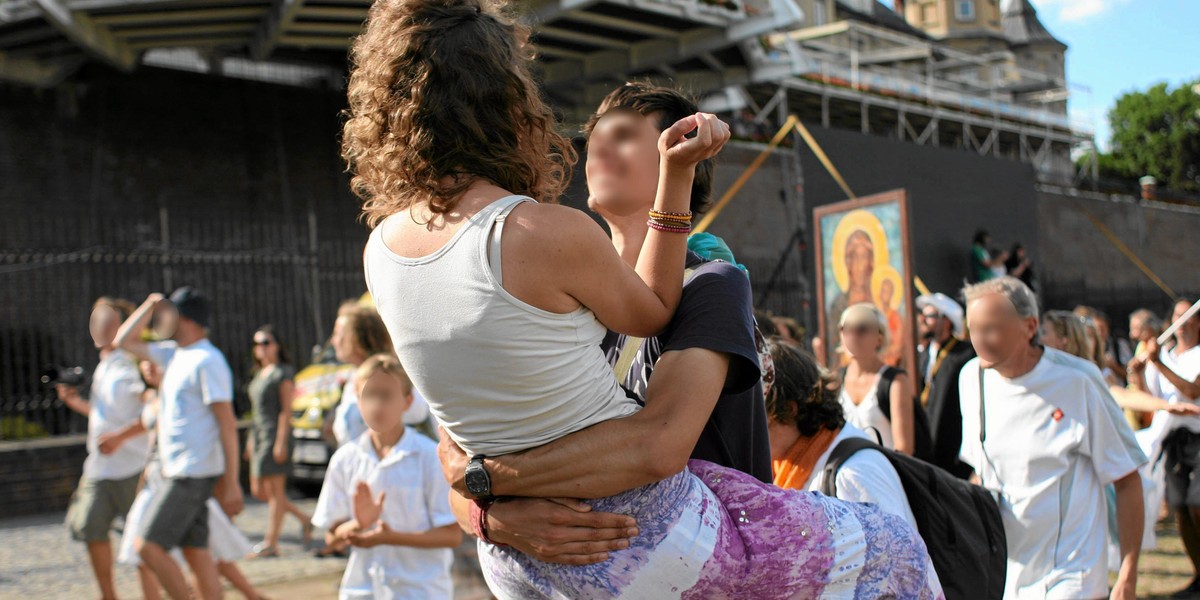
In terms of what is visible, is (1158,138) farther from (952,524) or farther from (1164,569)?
(952,524)

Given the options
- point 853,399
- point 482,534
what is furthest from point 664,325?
point 853,399

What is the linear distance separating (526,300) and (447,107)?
0.37 metres

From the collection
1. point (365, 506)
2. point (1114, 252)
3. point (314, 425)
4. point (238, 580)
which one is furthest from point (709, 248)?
point (1114, 252)

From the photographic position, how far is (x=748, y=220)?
20766mm

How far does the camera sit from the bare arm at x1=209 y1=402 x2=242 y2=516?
6195 mm

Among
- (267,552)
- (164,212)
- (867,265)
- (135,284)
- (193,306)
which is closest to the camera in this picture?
(193,306)

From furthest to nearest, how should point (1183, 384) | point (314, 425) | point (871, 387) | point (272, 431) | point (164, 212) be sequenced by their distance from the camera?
1. point (164, 212)
2. point (314, 425)
3. point (272, 431)
4. point (1183, 384)
5. point (871, 387)

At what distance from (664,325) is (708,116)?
0.38 meters

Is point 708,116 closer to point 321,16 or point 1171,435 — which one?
point 1171,435

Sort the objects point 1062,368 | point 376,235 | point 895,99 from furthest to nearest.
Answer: point 895,99, point 1062,368, point 376,235

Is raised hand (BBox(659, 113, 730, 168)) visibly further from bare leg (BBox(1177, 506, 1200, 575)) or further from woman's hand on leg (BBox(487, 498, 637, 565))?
bare leg (BBox(1177, 506, 1200, 575))

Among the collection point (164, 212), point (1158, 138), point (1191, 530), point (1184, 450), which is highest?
point (1158, 138)

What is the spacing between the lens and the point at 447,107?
181 cm

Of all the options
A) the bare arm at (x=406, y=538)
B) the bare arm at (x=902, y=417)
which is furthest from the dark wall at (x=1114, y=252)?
the bare arm at (x=406, y=538)
